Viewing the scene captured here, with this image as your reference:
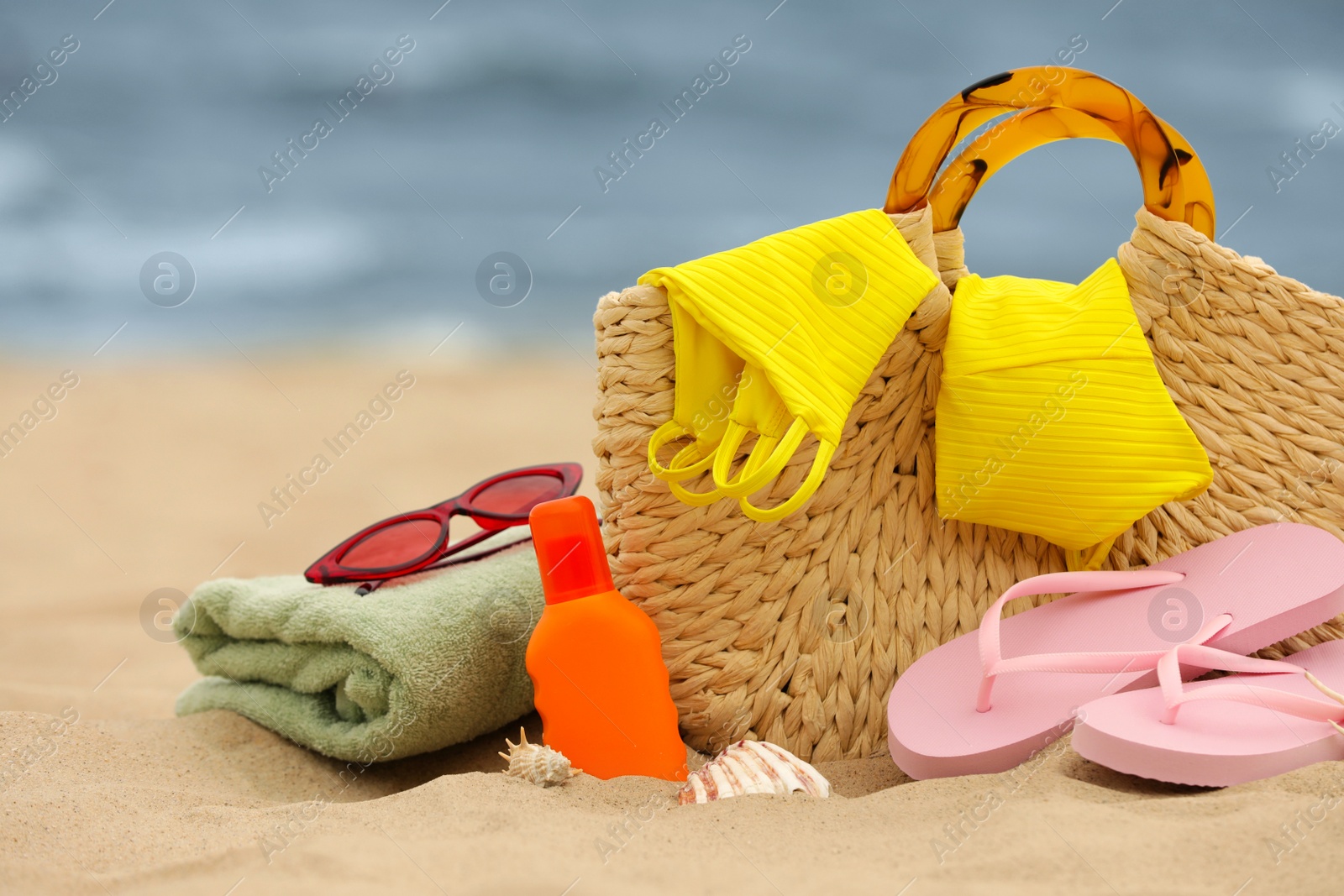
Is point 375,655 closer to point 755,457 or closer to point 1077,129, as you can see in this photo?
point 755,457

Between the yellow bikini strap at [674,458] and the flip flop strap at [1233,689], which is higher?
the yellow bikini strap at [674,458]

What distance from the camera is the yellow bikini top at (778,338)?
1.99 feet

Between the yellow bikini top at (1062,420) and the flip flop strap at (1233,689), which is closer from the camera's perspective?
the flip flop strap at (1233,689)

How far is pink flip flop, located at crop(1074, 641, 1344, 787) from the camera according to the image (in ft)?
1.73

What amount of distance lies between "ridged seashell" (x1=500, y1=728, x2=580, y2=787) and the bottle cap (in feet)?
0.35

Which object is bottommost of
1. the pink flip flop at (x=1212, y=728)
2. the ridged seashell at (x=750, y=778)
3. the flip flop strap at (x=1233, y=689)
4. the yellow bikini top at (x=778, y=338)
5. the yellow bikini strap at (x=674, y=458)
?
the ridged seashell at (x=750, y=778)

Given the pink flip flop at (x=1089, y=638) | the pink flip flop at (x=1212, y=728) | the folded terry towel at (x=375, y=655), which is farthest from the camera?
the folded terry towel at (x=375, y=655)

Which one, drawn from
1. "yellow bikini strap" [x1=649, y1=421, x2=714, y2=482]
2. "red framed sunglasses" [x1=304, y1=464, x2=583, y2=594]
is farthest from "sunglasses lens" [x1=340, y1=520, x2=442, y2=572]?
"yellow bikini strap" [x1=649, y1=421, x2=714, y2=482]

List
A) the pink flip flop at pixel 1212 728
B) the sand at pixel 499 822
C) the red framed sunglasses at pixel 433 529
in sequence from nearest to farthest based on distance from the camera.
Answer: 1. the sand at pixel 499 822
2. the pink flip flop at pixel 1212 728
3. the red framed sunglasses at pixel 433 529

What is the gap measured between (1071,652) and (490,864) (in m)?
0.42

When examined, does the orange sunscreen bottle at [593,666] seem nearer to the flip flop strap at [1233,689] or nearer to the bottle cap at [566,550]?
the bottle cap at [566,550]

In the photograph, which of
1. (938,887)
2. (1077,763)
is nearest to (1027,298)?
(1077,763)

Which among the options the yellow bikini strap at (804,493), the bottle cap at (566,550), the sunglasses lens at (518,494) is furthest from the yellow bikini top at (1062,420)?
the sunglasses lens at (518,494)

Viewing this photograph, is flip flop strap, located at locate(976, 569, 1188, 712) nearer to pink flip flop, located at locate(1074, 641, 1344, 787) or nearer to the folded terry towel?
pink flip flop, located at locate(1074, 641, 1344, 787)
